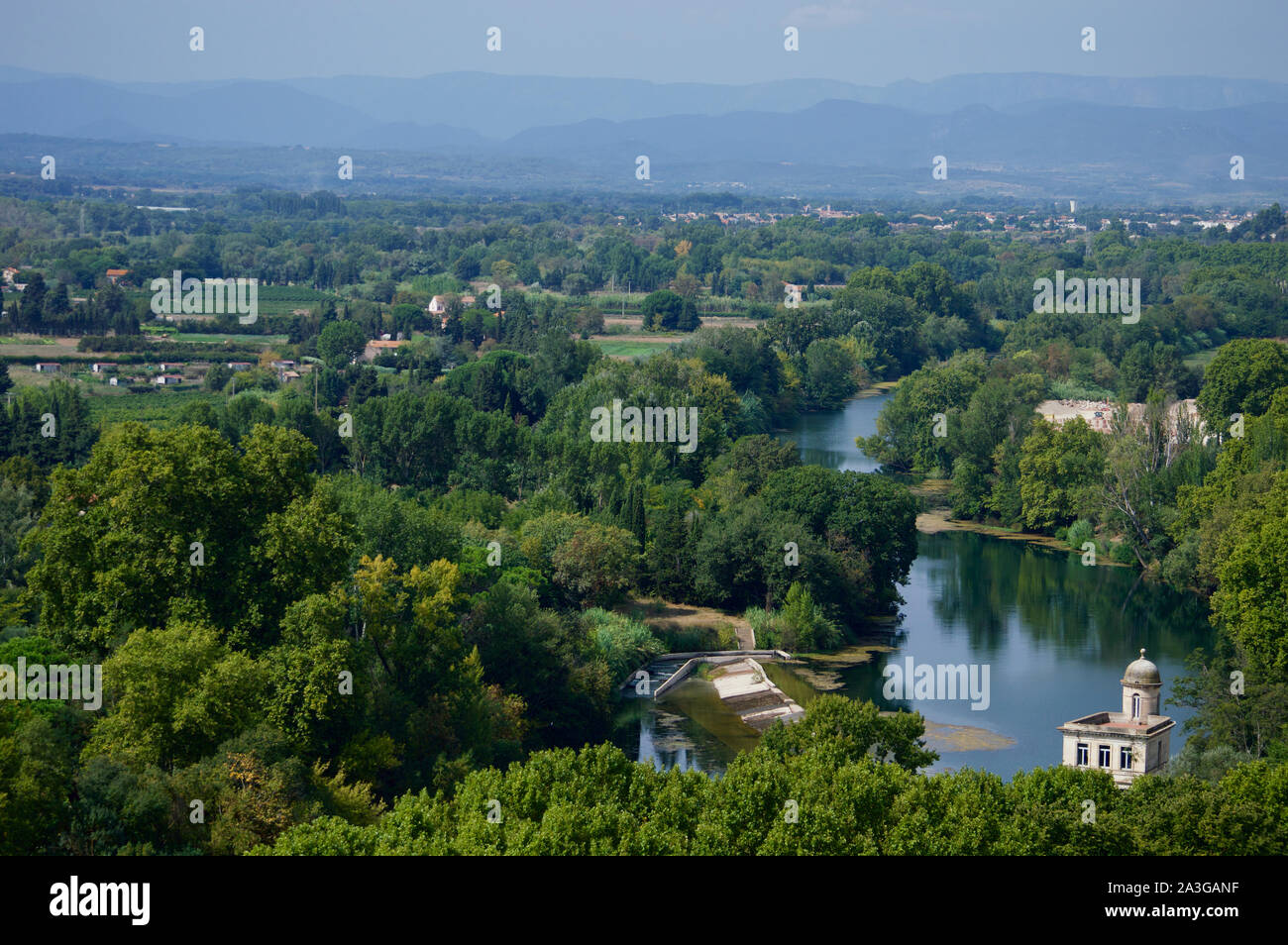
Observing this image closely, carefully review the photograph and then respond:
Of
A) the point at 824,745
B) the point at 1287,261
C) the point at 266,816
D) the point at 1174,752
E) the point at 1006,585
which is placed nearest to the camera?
the point at 266,816

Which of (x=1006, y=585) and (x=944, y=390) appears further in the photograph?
(x=944, y=390)

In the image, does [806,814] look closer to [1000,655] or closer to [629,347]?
[1000,655]

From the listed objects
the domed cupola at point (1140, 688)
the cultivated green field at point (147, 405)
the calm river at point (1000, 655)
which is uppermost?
the cultivated green field at point (147, 405)

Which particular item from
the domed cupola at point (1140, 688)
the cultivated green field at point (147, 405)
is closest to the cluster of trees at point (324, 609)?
the cultivated green field at point (147, 405)

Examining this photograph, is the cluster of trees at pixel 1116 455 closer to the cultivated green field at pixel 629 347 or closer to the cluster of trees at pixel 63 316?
the cultivated green field at pixel 629 347

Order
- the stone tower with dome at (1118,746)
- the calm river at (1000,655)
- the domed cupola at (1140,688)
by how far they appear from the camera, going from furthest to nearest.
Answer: the calm river at (1000,655) → the domed cupola at (1140,688) → the stone tower with dome at (1118,746)

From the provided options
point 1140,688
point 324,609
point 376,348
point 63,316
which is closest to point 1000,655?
point 1140,688

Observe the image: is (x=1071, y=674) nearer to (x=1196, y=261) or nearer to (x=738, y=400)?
(x=738, y=400)
